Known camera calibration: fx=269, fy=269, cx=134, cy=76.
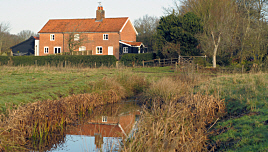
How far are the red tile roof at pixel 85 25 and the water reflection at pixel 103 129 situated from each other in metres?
29.3

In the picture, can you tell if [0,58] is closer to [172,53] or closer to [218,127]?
[172,53]

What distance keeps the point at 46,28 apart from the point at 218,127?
41.6 meters

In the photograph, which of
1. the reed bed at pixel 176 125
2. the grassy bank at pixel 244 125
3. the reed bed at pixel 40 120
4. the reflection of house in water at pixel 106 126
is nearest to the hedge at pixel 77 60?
the reed bed at pixel 40 120

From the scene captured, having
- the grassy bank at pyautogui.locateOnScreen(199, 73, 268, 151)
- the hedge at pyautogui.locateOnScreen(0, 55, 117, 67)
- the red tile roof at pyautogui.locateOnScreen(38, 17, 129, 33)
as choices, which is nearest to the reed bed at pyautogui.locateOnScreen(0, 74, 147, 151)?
the grassy bank at pyautogui.locateOnScreen(199, 73, 268, 151)

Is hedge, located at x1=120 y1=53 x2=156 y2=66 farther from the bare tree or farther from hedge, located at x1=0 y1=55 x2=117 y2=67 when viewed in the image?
the bare tree

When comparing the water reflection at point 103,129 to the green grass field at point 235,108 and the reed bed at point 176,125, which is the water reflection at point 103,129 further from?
the green grass field at point 235,108

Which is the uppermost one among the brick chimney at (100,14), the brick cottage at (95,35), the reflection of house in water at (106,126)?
the brick chimney at (100,14)

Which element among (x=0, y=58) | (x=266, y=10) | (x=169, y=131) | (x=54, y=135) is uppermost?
(x=266, y=10)

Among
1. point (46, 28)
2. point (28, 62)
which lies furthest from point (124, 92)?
point (46, 28)

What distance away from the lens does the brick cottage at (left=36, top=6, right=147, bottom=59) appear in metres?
41.2

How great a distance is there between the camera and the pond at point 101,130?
7227 millimetres

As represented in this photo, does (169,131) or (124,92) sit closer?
(169,131)

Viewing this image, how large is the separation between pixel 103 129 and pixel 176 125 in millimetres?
3306

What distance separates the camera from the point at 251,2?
94.9 ft
